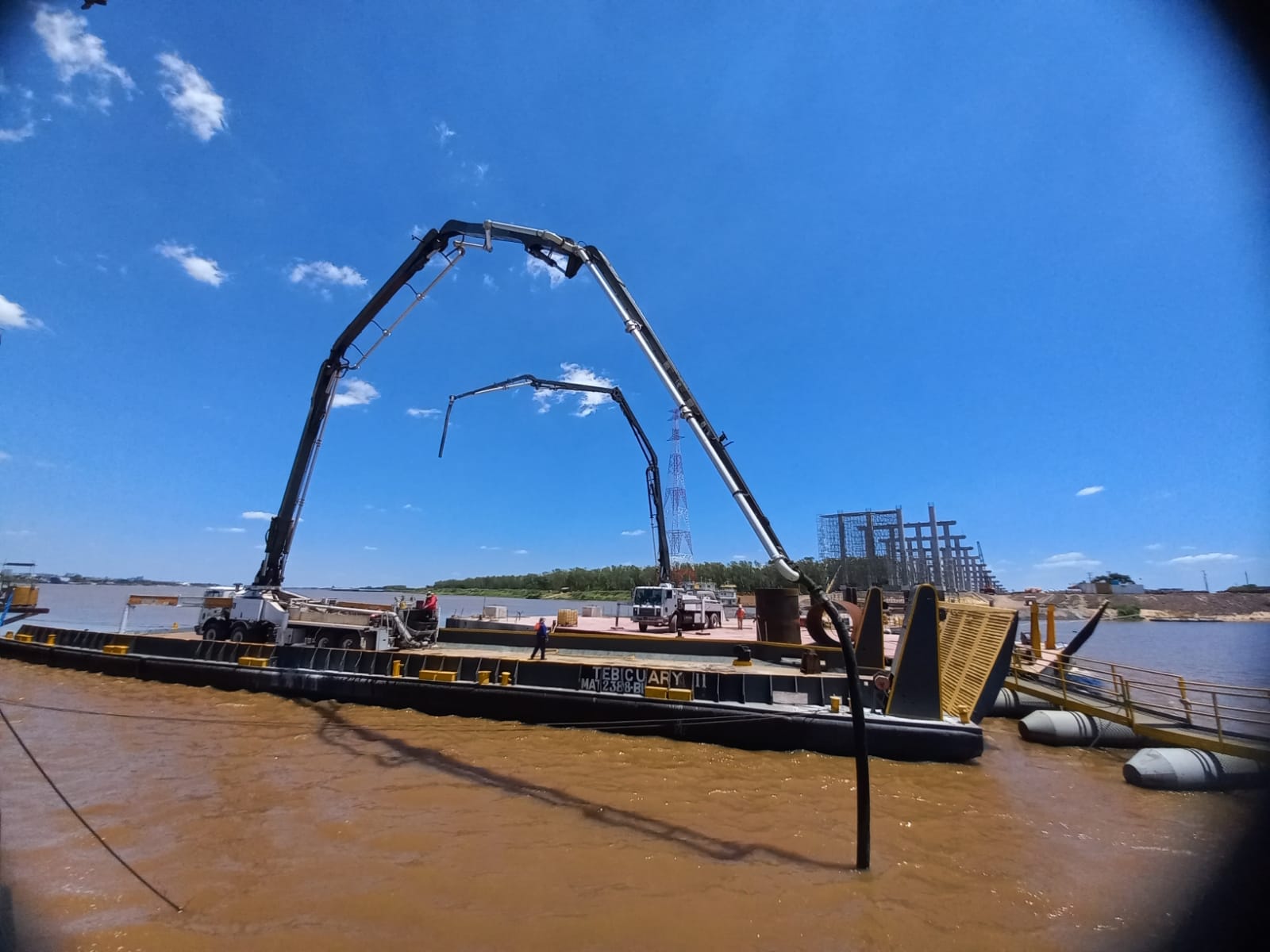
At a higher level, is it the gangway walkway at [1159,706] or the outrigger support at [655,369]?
the outrigger support at [655,369]

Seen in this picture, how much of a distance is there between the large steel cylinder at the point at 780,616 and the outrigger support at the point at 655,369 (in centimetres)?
864

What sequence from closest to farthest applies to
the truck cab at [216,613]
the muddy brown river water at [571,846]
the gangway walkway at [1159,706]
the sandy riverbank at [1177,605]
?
the muddy brown river water at [571,846] < the gangway walkway at [1159,706] < the truck cab at [216,613] < the sandy riverbank at [1177,605]

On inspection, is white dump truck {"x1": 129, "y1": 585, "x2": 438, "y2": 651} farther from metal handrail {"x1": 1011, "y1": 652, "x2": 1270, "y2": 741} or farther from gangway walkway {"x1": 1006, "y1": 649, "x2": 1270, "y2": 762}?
metal handrail {"x1": 1011, "y1": 652, "x2": 1270, "y2": 741}

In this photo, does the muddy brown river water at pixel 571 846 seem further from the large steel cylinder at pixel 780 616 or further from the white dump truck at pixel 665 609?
the white dump truck at pixel 665 609

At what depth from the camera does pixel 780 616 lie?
59.4 ft

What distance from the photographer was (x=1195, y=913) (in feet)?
10.6

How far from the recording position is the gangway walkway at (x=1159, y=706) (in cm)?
902

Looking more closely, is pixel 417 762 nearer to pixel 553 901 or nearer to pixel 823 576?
pixel 553 901

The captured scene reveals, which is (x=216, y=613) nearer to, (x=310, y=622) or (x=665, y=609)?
(x=310, y=622)

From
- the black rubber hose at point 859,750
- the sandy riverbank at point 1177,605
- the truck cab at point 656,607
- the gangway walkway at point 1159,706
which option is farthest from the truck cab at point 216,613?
the sandy riverbank at point 1177,605

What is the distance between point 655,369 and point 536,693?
820cm

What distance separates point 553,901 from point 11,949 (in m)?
3.95

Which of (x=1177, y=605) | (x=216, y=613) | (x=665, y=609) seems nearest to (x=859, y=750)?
(x=665, y=609)

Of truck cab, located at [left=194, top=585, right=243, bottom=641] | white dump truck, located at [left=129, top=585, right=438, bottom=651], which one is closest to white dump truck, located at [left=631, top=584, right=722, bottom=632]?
white dump truck, located at [left=129, top=585, right=438, bottom=651]
